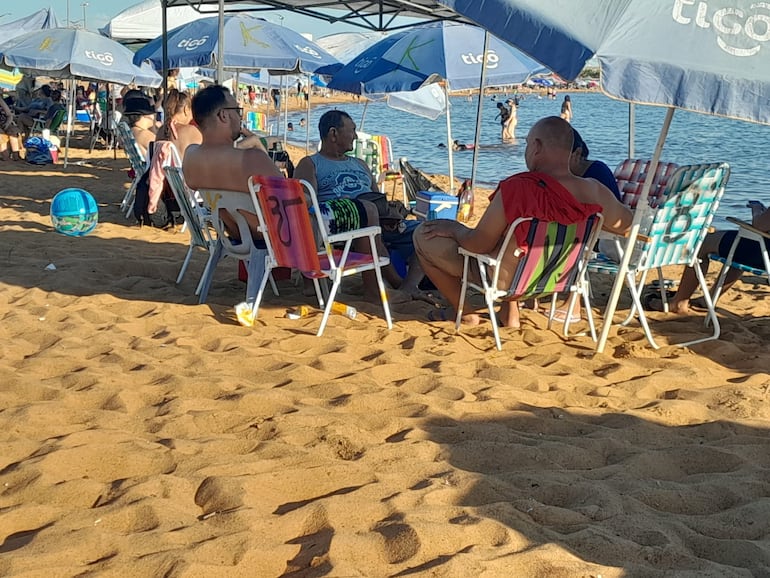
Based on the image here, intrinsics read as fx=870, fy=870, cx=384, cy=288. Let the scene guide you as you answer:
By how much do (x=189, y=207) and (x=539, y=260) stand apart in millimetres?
2277

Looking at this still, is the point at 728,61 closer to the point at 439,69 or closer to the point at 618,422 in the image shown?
the point at 618,422

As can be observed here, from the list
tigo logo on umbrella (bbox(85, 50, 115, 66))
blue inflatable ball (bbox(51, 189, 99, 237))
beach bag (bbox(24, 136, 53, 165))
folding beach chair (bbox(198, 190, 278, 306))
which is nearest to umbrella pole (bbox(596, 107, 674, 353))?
folding beach chair (bbox(198, 190, 278, 306))

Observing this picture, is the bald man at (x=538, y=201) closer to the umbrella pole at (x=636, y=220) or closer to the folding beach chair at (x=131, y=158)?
the umbrella pole at (x=636, y=220)

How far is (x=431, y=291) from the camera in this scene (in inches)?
219

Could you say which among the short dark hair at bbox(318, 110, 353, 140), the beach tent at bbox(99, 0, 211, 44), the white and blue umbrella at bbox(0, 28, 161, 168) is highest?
the beach tent at bbox(99, 0, 211, 44)

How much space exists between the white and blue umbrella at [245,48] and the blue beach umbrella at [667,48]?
7.27 m

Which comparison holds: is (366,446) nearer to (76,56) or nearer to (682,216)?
(682,216)

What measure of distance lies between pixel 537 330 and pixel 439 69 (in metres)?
4.27

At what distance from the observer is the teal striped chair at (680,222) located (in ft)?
14.4

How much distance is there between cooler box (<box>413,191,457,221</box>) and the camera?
654 cm

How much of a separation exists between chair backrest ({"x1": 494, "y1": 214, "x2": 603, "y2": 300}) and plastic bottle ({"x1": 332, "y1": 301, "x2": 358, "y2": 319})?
877 mm

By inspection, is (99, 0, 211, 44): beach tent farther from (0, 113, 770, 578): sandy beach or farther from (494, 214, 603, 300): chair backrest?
(494, 214, 603, 300): chair backrest

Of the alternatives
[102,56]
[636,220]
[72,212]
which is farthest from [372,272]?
[102,56]

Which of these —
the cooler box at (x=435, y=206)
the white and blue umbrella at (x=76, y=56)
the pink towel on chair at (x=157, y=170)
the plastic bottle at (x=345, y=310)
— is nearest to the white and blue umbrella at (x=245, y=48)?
the white and blue umbrella at (x=76, y=56)
